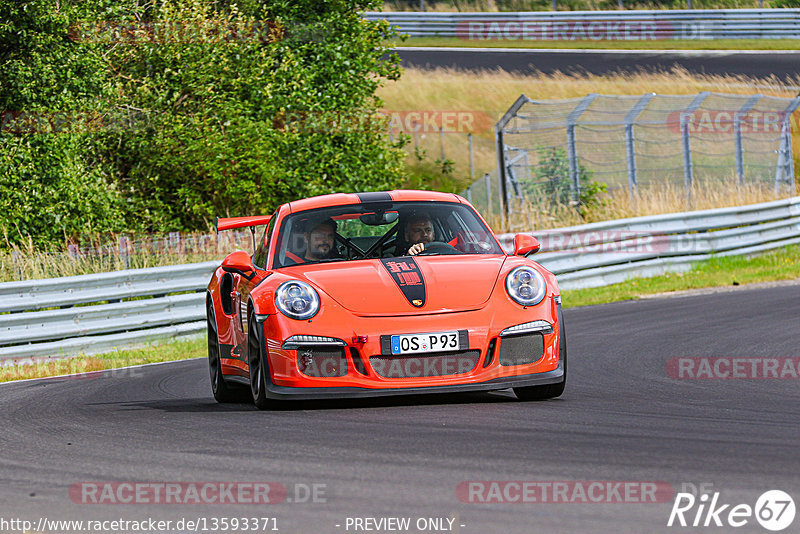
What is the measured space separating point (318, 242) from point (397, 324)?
1.35 metres

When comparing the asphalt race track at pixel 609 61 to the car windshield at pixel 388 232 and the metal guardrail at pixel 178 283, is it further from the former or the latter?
the car windshield at pixel 388 232

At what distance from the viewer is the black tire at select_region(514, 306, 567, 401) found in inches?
295

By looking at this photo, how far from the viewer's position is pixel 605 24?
42875 mm

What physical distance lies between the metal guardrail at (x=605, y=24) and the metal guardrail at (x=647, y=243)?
22.4 meters

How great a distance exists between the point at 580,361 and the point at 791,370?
1.81 m

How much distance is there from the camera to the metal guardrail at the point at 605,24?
4153 cm

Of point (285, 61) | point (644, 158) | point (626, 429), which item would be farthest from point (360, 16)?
point (626, 429)

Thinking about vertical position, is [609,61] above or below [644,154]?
above

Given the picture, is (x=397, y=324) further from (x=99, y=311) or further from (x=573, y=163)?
(x=573, y=163)

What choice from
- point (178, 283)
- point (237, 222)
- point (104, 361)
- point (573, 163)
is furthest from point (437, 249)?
point (573, 163)

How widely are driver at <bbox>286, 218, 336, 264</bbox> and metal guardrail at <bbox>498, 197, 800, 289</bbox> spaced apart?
8.55 metres

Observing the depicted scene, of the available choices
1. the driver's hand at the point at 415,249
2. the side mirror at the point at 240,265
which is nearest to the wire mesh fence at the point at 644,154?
the driver's hand at the point at 415,249

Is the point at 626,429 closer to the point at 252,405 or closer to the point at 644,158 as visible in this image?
the point at 252,405

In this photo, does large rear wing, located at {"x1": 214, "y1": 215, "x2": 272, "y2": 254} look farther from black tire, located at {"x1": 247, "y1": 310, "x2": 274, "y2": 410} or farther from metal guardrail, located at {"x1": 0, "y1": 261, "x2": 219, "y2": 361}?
metal guardrail, located at {"x1": 0, "y1": 261, "x2": 219, "y2": 361}
